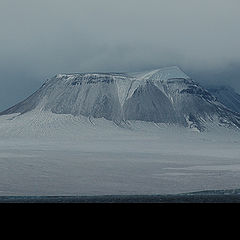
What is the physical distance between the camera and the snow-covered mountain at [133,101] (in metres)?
56.2

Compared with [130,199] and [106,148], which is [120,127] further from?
[130,199]

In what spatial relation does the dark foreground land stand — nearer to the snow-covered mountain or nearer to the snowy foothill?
the snowy foothill

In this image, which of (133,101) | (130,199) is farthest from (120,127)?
(130,199)

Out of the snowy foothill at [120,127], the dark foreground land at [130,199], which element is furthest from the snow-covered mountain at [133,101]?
the dark foreground land at [130,199]

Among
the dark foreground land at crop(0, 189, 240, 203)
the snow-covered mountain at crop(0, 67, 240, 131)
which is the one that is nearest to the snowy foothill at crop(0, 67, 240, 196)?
the snow-covered mountain at crop(0, 67, 240, 131)

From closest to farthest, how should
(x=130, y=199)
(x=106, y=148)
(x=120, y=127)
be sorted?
(x=130, y=199)
(x=106, y=148)
(x=120, y=127)

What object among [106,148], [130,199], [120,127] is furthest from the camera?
[120,127]

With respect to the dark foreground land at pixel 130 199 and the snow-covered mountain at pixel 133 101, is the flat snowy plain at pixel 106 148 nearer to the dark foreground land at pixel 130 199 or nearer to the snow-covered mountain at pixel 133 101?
the snow-covered mountain at pixel 133 101

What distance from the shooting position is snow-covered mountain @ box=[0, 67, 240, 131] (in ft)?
184

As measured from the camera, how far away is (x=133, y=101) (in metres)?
59.4

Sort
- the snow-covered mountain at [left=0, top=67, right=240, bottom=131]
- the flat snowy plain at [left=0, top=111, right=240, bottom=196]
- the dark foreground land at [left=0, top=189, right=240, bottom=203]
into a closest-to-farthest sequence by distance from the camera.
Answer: the dark foreground land at [left=0, top=189, right=240, bottom=203] < the flat snowy plain at [left=0, top=111, right=240, bottom=196] < the snow-covered mountain at [left=0, top=67, right=240, bottom=131]

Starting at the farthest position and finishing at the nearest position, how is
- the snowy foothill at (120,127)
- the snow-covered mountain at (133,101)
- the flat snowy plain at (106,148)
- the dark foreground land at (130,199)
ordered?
the snow-covered mountain at (133,101) < the snowy foothill at (120,127) < the flat snowy plain at (106,148) < the dark foreground land at (130,199)
